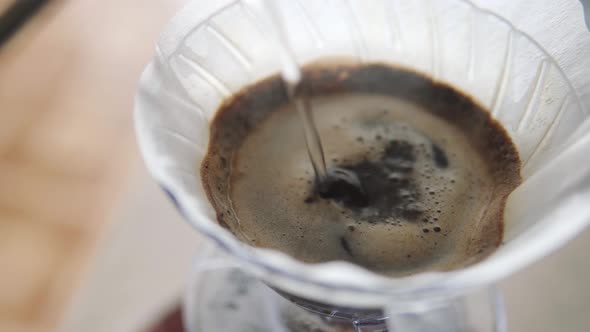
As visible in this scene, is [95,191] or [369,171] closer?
[369,171]

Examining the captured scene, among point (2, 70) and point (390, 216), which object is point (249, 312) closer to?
point (390, 216)

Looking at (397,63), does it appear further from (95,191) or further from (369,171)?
(95,191)

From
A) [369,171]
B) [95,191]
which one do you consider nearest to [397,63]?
[369,171]

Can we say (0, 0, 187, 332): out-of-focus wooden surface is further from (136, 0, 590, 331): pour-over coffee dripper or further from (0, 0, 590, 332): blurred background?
(136, 0, 590, 331): pour-over coffee dripper

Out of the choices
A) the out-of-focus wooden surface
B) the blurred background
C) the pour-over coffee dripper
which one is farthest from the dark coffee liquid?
the out-of-focus wooden surface

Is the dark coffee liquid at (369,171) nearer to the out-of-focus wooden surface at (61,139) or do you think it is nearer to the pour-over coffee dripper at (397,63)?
the pour-over coffee dripper at (397,63)

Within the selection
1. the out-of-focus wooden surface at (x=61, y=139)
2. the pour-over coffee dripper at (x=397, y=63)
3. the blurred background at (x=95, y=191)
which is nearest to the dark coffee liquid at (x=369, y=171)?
the pour-over coffee dripper at (x=397, y=63)
